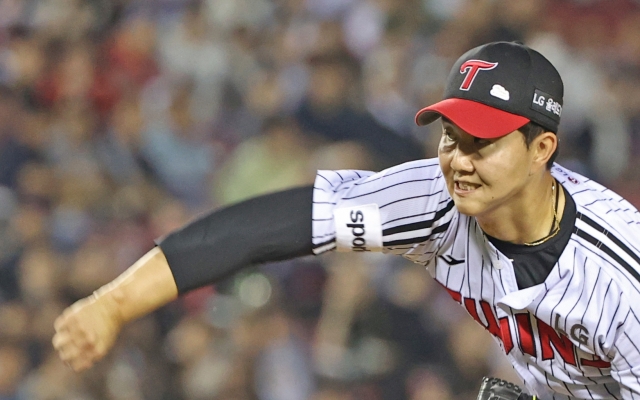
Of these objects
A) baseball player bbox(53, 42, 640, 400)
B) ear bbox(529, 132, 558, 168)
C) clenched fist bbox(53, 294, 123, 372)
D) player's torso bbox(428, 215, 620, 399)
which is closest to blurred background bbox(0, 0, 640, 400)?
player's torso bbox(428, 215, 620, 399)

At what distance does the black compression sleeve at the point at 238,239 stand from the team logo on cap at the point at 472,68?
0.47m

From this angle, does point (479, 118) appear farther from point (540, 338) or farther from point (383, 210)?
point (540, 338)

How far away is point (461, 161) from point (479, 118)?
112 millimetres

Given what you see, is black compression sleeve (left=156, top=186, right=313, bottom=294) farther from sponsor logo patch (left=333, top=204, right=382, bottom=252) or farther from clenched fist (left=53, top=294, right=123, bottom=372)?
clenched fist (left=53, top=294, right=123, bottom=372)

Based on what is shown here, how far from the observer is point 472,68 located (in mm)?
2133

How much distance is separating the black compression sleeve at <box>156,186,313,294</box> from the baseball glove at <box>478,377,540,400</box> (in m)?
0.79

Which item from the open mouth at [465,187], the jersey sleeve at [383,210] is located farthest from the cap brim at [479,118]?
the jersey sleeve at [383,210]

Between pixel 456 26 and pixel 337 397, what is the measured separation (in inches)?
85.1

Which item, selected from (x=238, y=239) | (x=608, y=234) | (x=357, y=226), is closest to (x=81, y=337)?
(x=238, y=239)

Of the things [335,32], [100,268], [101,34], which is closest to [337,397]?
[100,268]

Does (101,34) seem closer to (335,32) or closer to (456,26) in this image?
(335,32)

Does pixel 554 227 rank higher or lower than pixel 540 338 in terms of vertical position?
higher

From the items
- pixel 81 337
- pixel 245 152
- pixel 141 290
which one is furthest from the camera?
pixel 245 152

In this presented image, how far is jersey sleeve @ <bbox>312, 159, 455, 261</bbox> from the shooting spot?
7.38 feet
